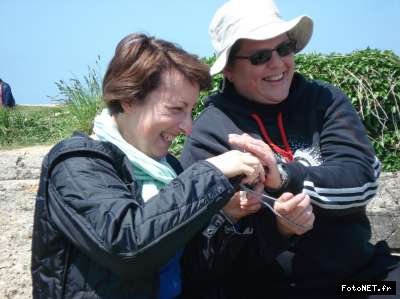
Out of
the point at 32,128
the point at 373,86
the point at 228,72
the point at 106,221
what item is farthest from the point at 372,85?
the point at 32,128

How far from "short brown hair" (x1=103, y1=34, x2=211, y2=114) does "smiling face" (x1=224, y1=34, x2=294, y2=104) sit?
16.6 inches

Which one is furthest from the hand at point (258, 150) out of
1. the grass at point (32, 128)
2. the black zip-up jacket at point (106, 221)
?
the grass at point (32, 128)

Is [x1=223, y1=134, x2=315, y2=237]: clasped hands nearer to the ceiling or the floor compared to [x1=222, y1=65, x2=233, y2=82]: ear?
nearer to the floor

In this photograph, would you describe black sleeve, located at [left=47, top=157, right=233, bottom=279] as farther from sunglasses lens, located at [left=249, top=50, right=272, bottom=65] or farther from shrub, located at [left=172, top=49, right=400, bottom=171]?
shrub, located at [left=172, top=49, right=400, bottom=171]

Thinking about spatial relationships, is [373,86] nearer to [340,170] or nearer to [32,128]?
[340,170]

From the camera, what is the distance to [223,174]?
1.78 meters

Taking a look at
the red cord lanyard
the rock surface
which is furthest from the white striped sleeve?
the rock surface

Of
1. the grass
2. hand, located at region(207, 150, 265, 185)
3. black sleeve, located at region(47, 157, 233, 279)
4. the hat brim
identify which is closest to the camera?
black sleeve, located at region(47, 157, 233, 279)

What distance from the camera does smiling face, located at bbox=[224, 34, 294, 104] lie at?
8.30ft

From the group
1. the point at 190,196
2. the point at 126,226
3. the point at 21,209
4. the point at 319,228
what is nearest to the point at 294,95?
the point at 319,228

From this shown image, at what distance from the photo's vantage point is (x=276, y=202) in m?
2.15

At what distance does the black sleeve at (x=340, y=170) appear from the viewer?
226 cm

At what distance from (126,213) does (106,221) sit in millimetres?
62

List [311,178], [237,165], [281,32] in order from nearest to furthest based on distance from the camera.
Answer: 1. [237,165]
2. [311,178]
3. [281,32]
